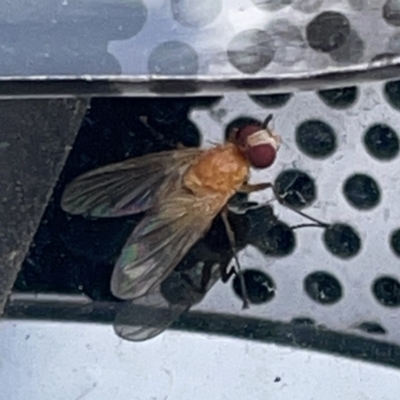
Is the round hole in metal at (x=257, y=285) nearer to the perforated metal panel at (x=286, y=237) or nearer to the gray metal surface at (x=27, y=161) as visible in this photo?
the perforated metal panel at (x=286, y=237)

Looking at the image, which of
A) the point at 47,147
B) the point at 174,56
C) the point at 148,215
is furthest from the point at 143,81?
the point at 148,215

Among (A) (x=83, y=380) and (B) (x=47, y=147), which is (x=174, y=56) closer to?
(B) (x=47, y=147)

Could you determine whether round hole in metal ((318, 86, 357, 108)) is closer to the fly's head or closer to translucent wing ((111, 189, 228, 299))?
the fly's head

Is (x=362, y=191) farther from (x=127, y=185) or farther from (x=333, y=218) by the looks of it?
(x=127, y=185)

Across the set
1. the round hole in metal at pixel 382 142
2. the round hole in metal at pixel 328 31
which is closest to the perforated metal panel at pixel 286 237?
the round hole in metal at pixel 382 142

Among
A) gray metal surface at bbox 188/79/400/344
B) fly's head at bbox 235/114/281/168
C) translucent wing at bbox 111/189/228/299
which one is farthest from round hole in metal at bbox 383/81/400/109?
translucent wing at bbox 111/189/228/299

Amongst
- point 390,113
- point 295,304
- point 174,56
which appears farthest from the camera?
point 295,304
